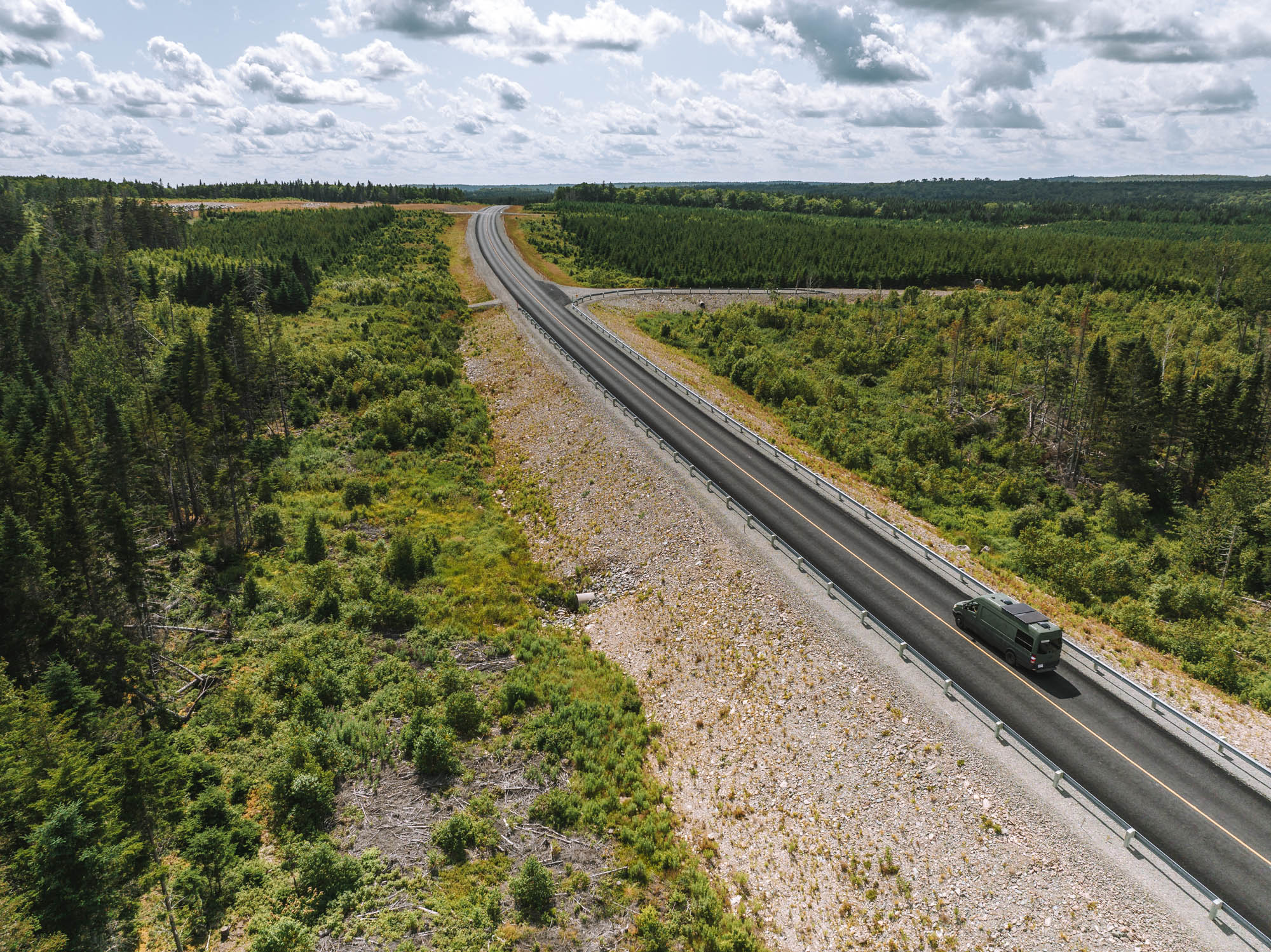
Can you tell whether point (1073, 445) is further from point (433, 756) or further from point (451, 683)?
point (433, 756)

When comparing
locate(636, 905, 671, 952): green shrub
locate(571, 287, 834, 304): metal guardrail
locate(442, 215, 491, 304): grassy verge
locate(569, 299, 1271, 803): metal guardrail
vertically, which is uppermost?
locate(442, 215, 491, 304): grassy verge

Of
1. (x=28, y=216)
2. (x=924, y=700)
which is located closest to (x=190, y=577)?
(x=924, y=700)

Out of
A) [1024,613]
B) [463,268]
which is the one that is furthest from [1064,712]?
[463,268]

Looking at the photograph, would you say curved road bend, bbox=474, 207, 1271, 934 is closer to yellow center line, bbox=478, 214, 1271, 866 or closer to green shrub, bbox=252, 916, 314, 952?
yellow center line, bbox=478, 214, 1271, 866

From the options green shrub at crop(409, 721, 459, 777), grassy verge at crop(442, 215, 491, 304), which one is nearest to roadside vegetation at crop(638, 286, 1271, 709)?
grassy verge at crop(442, 215, 491, 304)

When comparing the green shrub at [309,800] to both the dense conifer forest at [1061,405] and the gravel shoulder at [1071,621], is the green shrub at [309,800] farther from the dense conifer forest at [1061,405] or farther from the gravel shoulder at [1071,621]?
the dense conifer forest at [1061,405]

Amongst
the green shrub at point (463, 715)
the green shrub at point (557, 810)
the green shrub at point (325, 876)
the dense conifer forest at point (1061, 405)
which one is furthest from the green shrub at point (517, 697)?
the dense conifer forest at point (1061, 405)
